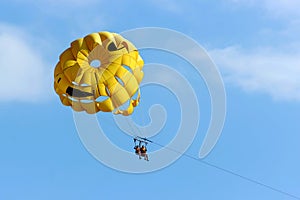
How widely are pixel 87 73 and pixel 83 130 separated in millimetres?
2933

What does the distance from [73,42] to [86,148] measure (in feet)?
17.3

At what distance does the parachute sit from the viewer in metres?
72.4

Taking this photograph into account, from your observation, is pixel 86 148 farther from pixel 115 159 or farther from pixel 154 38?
pixel 154 38

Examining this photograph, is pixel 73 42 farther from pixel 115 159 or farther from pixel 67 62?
pixel 115 159

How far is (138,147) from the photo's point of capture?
238ft

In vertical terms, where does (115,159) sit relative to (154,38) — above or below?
below

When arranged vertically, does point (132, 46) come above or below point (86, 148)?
above

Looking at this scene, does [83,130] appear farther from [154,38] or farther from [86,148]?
[154,38]

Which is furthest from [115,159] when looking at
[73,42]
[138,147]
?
[73,42]

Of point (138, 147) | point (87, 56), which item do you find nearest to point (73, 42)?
point (87, 56)

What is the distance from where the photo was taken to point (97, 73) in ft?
238

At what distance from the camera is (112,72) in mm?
72562

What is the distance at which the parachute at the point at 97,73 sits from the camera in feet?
237

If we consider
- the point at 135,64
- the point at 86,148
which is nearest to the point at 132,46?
the point at 135,64
